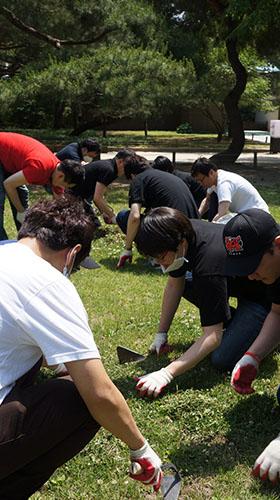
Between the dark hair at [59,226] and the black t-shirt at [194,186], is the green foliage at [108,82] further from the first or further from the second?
the dark hair at [59,226]

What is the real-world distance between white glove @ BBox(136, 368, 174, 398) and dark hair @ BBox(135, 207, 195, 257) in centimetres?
62

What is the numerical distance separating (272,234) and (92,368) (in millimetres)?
995

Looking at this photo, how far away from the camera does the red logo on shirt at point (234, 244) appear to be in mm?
2301

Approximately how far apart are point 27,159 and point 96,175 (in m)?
1.31

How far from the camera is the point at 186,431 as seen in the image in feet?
8.93

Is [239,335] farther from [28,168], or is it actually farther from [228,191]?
[28,168]

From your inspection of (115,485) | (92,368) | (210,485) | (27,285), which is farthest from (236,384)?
(27,285)

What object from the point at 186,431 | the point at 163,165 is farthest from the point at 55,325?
the point at 163,165

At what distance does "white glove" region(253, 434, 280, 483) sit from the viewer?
7.50 feet

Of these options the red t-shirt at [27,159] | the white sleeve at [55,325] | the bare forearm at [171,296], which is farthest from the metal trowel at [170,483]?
the red t-shirt at [27,159]

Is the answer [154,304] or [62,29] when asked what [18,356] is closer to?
[154,304]

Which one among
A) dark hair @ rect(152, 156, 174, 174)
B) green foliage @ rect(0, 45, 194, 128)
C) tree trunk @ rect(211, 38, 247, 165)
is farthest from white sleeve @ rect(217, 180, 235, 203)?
tree trunk @ rect(211, 38, 247, 165)

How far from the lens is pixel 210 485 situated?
2352mm

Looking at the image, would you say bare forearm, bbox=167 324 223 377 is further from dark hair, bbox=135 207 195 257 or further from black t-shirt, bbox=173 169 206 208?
black t-shirt, bbox=173 169 206 208
